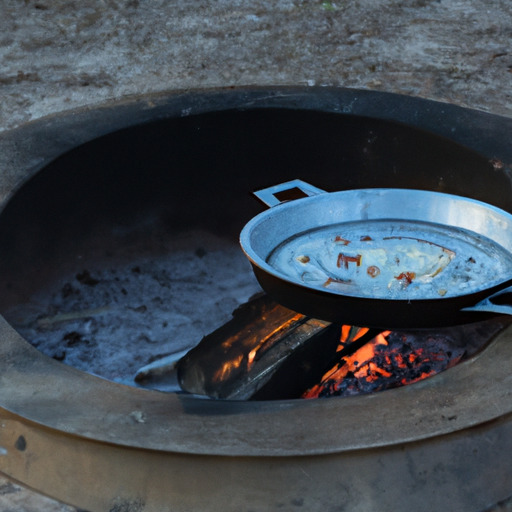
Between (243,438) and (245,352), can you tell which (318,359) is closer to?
(245,352)

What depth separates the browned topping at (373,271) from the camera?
1.30m

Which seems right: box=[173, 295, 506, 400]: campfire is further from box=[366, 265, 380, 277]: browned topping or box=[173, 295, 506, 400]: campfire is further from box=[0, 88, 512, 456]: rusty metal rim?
box=[0, 88, 512, 456]: rusty metal rim

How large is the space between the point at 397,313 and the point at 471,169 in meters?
0.74

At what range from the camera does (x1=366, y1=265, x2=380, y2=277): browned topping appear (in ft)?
4.27

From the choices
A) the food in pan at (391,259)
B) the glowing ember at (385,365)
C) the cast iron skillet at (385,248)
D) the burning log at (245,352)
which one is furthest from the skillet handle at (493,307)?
the burning log at (245,352)

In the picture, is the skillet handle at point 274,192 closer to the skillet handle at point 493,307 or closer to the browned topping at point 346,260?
the browned topping at point 346,260

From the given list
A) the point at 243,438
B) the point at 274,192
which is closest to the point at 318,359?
the point at 274,192

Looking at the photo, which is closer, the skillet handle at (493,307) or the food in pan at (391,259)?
the skillet handle at (493,307)

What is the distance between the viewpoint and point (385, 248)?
54.7 inches

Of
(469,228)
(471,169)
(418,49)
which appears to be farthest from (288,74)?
(469,228)

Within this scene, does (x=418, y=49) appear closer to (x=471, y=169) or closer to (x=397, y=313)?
(x=471, y=169)

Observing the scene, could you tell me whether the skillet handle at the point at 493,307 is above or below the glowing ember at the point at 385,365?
above

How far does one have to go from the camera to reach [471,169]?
1.63 m

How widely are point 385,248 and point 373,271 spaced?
0.10m
